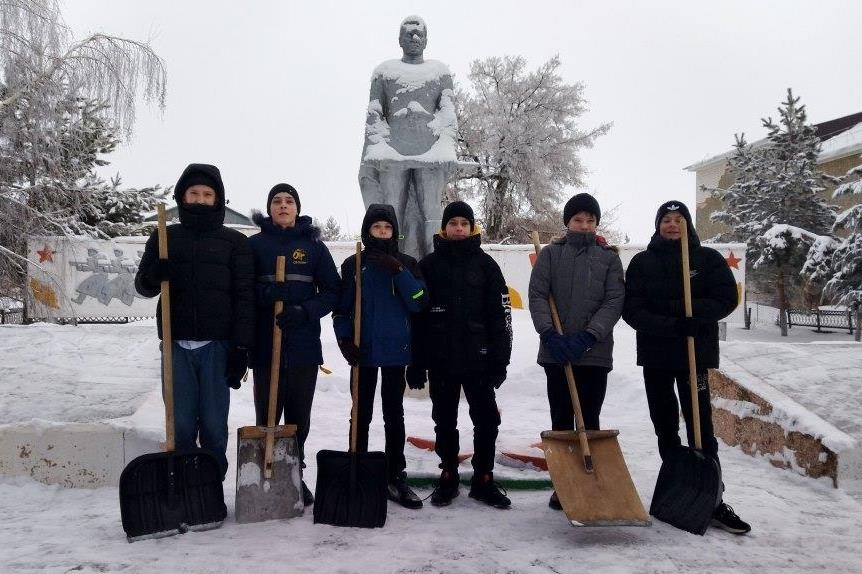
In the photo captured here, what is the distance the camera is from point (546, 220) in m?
28.4

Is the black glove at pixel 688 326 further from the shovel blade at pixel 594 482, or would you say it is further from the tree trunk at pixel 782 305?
the tree trunk at pixel 782 305

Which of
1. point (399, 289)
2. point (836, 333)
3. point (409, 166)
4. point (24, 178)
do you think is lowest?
point (836, 333)

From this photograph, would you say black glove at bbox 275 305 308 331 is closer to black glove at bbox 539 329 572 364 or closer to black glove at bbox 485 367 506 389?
black glove at bbox 485 367 506 389

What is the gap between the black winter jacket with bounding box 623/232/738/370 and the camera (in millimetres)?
3258

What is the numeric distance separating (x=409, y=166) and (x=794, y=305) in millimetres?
26283

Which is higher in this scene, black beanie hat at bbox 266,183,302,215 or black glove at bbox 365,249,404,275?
black beanie hat at bbox 266,183,302,215

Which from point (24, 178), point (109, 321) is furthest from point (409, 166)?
point (109, 321)

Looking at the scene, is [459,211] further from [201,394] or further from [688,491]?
[688,491]

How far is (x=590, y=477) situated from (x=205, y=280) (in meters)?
2.15

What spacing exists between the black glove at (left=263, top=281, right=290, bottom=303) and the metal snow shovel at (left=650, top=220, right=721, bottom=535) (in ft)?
6.80

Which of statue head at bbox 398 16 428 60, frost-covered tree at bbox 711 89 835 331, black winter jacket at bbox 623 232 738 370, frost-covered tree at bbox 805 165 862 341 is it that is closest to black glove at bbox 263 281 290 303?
black winter jacket at bbox 623 232 738 370

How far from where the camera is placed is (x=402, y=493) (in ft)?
11.2

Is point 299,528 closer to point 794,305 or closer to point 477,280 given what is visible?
point 477,280

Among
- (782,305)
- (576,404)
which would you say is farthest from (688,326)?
(782,305)
